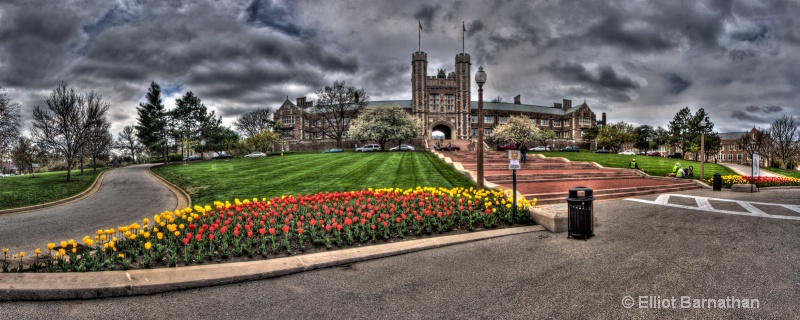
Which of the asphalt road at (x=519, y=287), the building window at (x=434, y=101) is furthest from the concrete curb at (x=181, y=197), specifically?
the building window at (x=434, y=101)

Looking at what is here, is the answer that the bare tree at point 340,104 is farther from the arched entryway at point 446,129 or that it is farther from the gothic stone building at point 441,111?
the arched entryway at point 446,129

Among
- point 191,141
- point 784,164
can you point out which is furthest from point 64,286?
point 784,164

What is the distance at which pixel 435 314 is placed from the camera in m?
4.08

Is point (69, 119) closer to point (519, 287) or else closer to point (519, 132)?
point (519, 287)

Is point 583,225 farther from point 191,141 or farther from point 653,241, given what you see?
point 191,141

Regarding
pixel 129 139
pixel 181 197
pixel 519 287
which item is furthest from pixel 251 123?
pixel 519 287

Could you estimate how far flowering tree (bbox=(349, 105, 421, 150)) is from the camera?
5219cm

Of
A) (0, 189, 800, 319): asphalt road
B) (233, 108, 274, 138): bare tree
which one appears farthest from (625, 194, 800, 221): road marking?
(233, 108, 274, 138): bare tree

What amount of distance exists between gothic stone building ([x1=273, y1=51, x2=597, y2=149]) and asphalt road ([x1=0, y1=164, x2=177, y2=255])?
53.9 m

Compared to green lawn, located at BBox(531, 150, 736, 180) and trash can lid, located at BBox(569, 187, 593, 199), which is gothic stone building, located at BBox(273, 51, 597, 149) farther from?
trash can lid, located at BBox(569, 187, 593, 199)

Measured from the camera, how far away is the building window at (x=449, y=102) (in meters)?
71.9

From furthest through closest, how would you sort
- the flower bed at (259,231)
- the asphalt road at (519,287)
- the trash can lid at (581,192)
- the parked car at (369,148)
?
the parked car at (369,148) → the trash can lid at (581,192) → the flower bed at (259,231) → the asphalt road at (519,287)

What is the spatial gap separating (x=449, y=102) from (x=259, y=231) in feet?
223

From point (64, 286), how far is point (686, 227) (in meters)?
12.3
